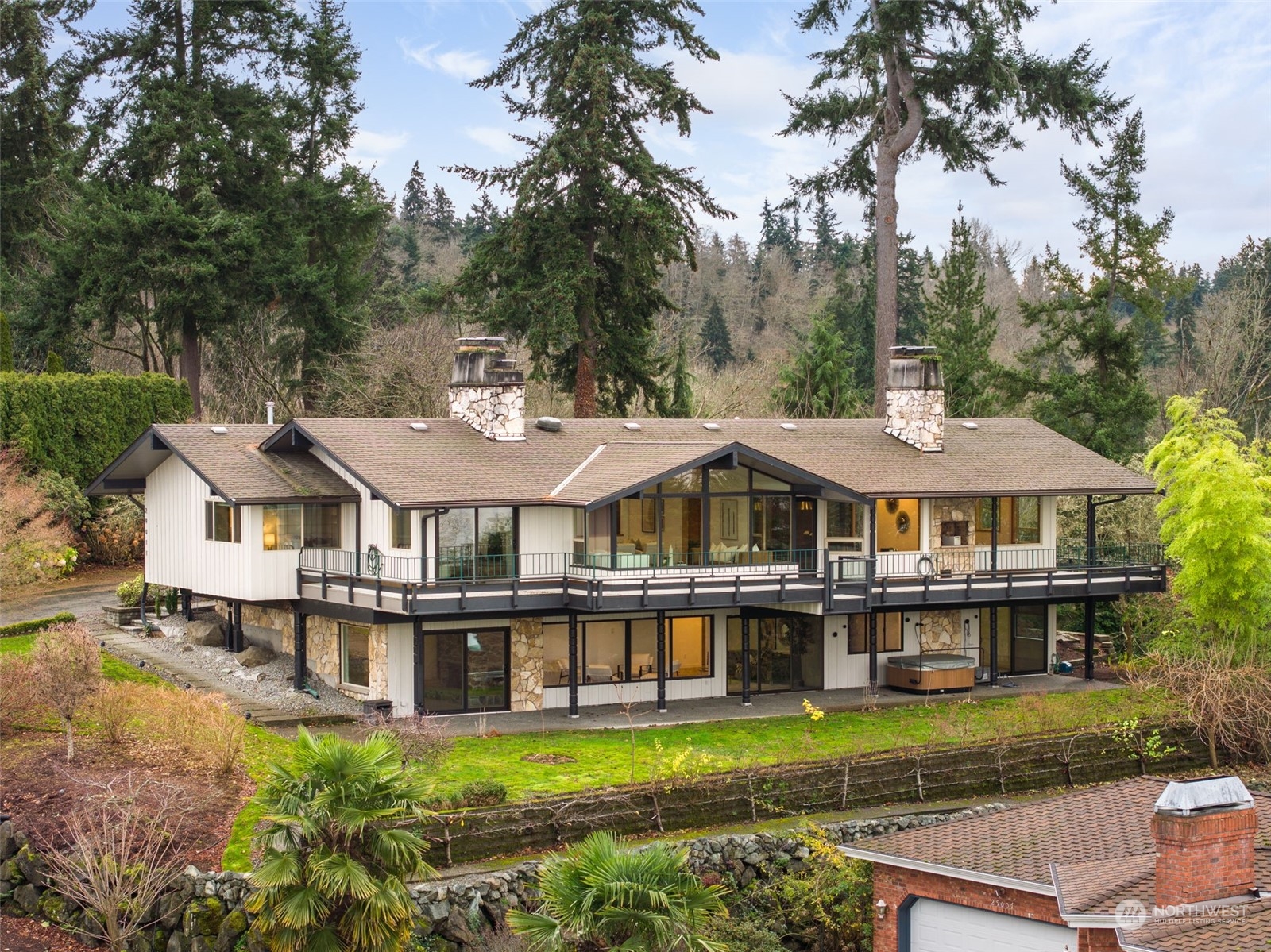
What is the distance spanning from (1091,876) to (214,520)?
67.3ft

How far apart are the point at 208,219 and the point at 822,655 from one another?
2407 cm

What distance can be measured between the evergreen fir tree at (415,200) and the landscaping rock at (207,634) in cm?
6325

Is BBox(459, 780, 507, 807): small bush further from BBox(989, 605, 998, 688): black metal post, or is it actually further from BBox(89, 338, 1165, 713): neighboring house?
BBox(989, 605, 998, 688): black metal post

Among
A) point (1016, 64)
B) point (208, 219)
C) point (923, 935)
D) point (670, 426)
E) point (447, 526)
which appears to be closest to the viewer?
point (923, 935)

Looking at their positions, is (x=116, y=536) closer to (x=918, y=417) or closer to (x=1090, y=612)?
(x=918, y=417)

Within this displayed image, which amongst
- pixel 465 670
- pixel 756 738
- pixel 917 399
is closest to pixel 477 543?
pixel 465 670

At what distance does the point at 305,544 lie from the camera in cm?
3036

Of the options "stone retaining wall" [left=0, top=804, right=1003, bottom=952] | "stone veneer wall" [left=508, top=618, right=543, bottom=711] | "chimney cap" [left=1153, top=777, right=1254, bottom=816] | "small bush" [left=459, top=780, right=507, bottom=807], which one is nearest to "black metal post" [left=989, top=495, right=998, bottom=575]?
"stone veneer wall" [left=508, top=618, right=543, bottom=711]

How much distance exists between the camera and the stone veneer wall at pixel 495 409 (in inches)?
1268

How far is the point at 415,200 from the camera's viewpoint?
9412cm

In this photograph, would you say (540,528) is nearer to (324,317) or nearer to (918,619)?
(918,619)

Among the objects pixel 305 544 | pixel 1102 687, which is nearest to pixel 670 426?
pixel 305 544

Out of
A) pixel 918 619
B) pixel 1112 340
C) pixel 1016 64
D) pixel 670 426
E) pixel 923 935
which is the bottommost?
pixel 923 935

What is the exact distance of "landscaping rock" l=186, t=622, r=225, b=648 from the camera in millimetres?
32438
